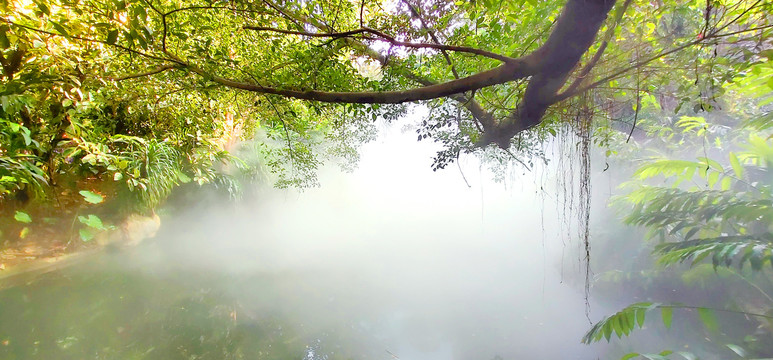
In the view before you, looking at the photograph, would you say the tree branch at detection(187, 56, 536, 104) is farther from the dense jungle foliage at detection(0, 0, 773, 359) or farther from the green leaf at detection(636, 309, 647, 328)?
the green leaf at detection(636, 309, 647, 328)

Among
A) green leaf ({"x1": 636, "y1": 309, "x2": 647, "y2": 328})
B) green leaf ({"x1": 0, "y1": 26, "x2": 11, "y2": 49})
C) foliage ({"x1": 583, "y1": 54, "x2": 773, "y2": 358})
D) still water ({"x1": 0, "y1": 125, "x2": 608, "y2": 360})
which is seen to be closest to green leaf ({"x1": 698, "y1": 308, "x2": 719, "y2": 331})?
foliage ({"x1": 583, "y1": 54, "x2": 773, "y2": 358})

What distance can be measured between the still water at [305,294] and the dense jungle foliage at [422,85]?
740 mm

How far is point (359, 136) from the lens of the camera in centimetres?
405

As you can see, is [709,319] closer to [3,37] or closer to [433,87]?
[433,87]

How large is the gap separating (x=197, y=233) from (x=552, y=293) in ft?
15.8

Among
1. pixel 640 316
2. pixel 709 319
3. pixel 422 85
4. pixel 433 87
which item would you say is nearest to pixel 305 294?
pixel 422 85

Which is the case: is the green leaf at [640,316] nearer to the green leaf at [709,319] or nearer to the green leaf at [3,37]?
the green leaf at [709,319]

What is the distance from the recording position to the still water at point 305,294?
2.51 m

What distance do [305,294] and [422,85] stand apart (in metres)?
2.56

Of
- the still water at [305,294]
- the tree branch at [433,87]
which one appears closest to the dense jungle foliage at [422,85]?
the tree branch at [433,87]

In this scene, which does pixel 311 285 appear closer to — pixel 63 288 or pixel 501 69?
pixel 63 288

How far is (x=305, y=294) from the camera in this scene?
345cm

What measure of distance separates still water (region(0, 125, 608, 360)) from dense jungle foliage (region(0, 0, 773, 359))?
74cm

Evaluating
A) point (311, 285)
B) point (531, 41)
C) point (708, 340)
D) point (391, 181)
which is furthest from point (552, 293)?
point (391, 181)
